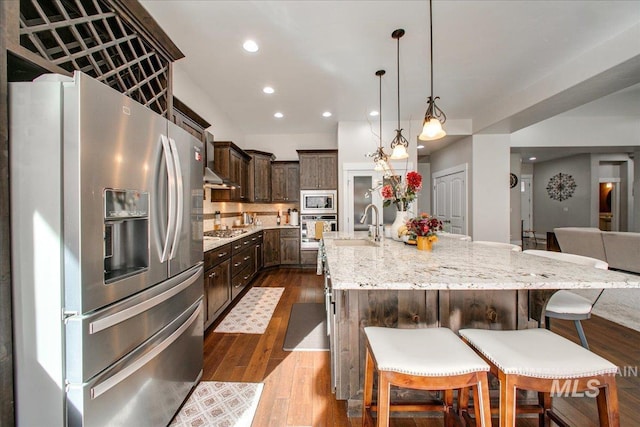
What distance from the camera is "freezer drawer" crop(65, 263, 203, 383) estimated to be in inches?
36.8

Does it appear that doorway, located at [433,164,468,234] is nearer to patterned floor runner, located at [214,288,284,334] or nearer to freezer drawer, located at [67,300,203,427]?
patterned floor runner, located at [214,288,284,334]

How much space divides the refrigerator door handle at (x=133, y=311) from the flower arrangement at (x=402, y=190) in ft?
5.73

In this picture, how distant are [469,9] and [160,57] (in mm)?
2519

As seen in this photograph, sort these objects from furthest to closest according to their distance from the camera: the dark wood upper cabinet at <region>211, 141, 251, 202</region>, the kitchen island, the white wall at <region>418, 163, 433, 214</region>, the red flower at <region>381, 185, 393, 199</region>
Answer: the white wall at <region>418, 163, 433, 214</region> < the dark wood upper cabinet at <region>211, 141, 251, 202</region> < the red flower at <region>381, 185, 393, 199</region> < the kitchen island

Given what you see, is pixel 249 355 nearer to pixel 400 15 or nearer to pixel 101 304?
pixel 101 304

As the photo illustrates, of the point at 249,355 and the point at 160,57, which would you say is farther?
the point at 249,355

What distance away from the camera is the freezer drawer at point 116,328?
3.06ft

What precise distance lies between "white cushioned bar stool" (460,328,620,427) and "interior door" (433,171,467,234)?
4397 mm

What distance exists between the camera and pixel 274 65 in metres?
2.88

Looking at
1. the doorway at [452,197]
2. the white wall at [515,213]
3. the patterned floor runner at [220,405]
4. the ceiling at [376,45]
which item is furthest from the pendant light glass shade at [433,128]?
the white wall at [515,213]

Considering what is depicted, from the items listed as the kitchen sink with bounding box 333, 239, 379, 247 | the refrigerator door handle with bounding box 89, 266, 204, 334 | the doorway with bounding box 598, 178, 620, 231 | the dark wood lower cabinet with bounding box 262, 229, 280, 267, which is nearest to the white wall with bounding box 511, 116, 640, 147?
the doorway with bounding box 598, 178, 620, 231

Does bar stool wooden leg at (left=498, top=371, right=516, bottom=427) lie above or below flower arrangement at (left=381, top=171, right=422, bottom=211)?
below

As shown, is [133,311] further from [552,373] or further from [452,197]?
[452,197]

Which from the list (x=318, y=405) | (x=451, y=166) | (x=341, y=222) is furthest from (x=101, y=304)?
(x=451, y=166)
